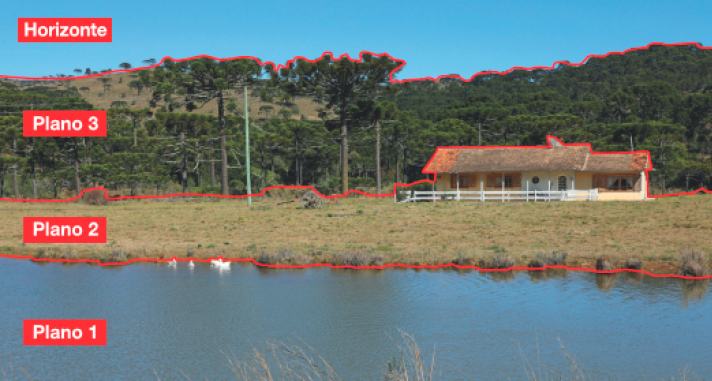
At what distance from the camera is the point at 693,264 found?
61.8ft

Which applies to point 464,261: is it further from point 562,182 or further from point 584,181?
point 584,181

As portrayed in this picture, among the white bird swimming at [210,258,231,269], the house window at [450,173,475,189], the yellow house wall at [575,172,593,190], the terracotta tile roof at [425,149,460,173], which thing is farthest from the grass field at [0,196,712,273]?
the house window at [450,173,475,189]

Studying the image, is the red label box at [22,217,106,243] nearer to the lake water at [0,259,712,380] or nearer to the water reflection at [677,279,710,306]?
the lake water at [0,259,712,380]

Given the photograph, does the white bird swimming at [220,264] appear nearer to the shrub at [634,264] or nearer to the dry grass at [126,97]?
the shrub at [634,264]

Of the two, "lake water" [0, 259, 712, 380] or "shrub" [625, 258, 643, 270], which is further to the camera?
"shrub" [625, 258, 643, 270]

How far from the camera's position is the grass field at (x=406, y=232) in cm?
2281

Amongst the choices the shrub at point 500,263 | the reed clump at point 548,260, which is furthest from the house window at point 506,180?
the shrub at point 500,263

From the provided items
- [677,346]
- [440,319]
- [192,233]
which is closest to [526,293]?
[440,319]

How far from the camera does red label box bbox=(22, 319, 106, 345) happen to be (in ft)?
43.0

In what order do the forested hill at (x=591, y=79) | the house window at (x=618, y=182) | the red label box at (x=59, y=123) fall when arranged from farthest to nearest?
the forested hill at (x=591, y=79), the house window at (x=618, y=182), the red label box at (x=59, y=123)

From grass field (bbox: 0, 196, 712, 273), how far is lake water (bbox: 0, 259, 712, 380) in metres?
2.58

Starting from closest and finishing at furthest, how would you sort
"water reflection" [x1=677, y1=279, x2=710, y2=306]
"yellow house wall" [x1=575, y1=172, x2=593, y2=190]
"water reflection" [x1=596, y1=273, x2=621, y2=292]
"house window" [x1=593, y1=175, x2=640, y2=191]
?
"water reflection" [x1=677, y1=279, x2=710, y2=306], "water reflection" [x1=596, y1=273, x2=621, y2=292], "house window" [x1=593, y1=175, x2=640, y2=191], "yellow house wall" [x1=575, y1=172, x2=593, y2=190]

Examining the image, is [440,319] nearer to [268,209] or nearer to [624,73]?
[268,209]

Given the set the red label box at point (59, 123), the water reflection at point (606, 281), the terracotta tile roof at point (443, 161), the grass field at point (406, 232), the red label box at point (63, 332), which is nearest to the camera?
the red label box at point (63, 332)
